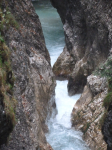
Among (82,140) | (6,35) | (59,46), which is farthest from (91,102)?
(59,46)

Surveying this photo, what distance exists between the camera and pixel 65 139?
9.41 m

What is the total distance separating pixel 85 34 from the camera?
15422 mm

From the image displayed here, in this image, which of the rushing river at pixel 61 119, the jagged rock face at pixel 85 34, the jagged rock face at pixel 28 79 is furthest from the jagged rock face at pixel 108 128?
the jagged rock face at pixel 85 34

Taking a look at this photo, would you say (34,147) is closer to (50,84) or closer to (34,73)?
(34,73)

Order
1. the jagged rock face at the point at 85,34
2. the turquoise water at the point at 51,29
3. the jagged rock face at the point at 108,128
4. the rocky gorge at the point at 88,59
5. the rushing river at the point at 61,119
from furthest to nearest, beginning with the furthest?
1. the turquoise water at the point at 51,29
2. the jagged rock face at the point at 85,34
3. the rushing river at the point at 61,119
4. the rocky gorge at the point at 88,59
5. the jagged rock face at the point at 108,128

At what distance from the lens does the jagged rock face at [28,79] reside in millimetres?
5070

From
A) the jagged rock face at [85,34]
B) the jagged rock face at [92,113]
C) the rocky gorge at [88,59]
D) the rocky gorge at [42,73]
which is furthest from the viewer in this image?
the jagged rock face at [85,34]

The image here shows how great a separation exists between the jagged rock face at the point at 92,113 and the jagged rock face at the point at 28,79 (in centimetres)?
182

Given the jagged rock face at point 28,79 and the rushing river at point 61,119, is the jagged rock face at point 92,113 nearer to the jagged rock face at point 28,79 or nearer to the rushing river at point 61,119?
the rushing river at point 61,119

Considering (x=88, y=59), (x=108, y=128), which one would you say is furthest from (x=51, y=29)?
(x=108, y=128)

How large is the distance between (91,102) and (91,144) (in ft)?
7.05

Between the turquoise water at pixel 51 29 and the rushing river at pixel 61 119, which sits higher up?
the turquoise water at pixel 51 29

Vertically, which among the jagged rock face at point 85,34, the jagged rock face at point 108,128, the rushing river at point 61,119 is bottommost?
the rushing river at point 61,119

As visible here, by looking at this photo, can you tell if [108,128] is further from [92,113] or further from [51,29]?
[51,29]
